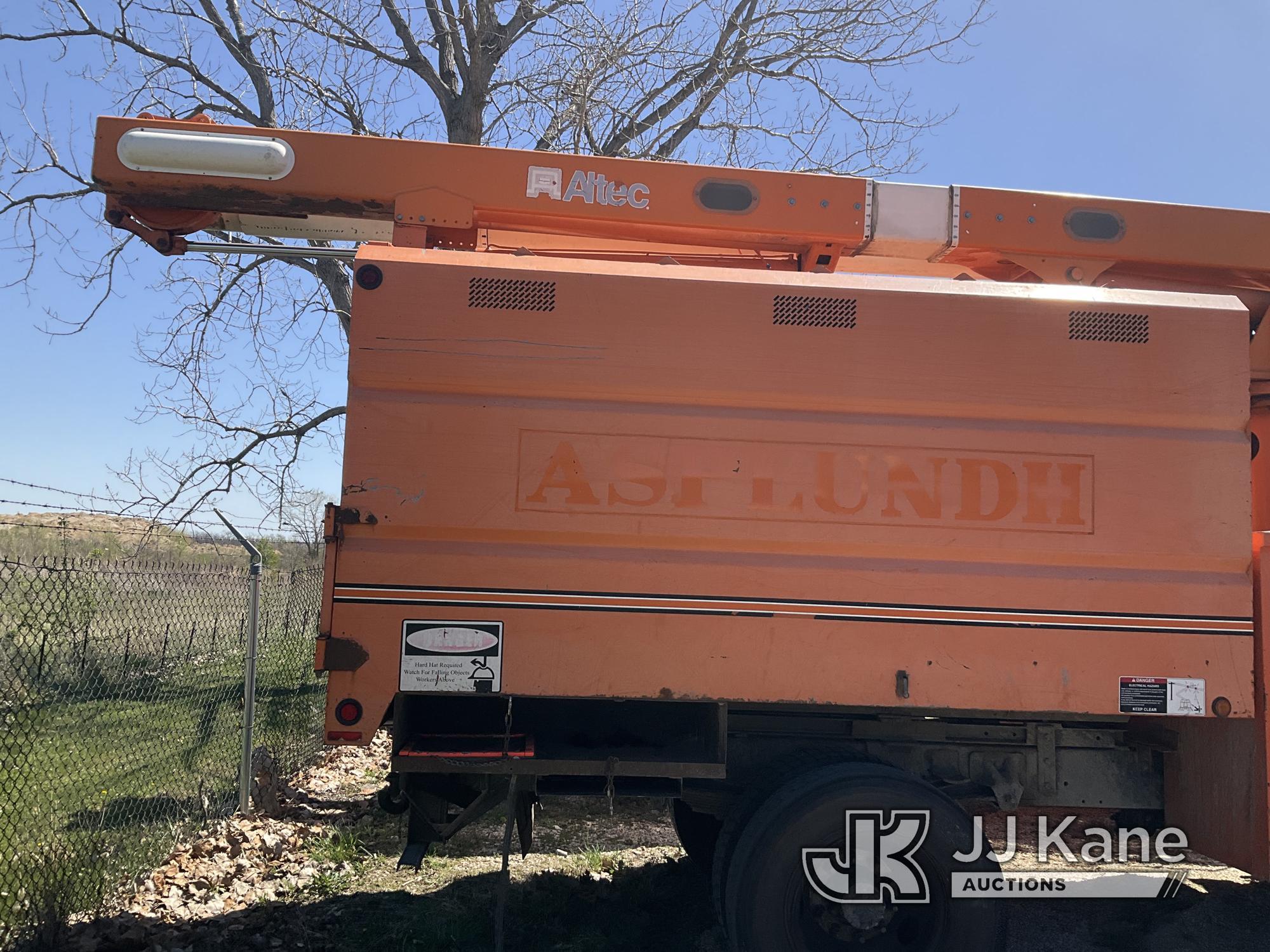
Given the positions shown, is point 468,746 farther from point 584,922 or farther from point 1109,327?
point 1109,327

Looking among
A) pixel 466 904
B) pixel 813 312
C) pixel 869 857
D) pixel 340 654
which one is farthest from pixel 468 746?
pixel 813 312

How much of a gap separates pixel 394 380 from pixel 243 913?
2787 mm

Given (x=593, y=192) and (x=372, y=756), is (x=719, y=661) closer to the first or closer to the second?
(x=593, y=192)

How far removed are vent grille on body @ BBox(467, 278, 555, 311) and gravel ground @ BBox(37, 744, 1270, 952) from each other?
283 centimetres

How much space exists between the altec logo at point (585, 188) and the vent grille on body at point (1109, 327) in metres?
1.98

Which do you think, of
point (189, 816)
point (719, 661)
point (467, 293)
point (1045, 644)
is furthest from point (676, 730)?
point (189, 816)

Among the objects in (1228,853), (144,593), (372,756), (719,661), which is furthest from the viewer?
(372,756)

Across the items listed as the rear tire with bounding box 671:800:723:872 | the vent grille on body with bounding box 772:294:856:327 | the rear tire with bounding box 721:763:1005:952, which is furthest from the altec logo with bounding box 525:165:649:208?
the rear tire with bounding box 671:800:723:872

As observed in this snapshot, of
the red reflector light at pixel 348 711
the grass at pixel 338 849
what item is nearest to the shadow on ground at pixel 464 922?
the grass at pixel 338 849

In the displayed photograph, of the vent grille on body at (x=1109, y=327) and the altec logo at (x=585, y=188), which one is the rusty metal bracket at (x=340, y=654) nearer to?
the altec logo at (x=585, y=188)

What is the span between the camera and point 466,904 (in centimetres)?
444

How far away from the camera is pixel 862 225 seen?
4215 mm

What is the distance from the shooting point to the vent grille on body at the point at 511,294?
3574mm

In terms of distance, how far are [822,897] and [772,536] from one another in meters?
1.50
